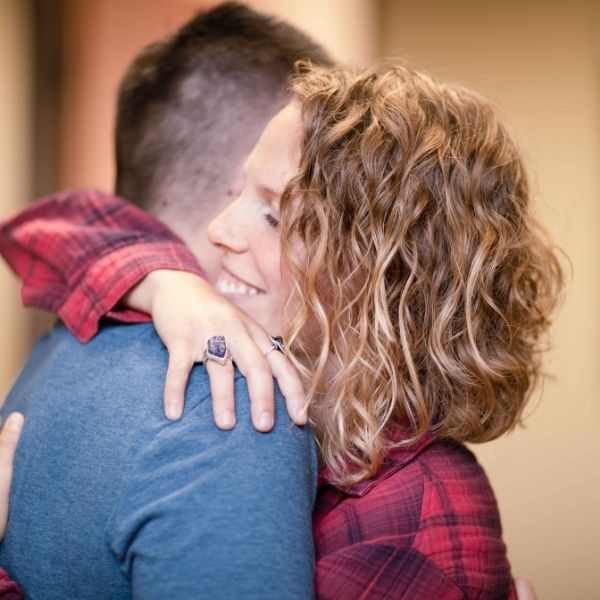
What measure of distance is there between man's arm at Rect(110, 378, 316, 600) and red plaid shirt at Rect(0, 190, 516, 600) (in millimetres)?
102

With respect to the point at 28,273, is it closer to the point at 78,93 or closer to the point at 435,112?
the point at 435,112

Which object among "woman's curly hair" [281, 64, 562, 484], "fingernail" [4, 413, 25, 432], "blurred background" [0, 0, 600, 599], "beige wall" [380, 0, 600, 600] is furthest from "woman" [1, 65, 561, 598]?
"beige wall" [380, 0, 600, 600]

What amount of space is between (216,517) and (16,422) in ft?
1.44

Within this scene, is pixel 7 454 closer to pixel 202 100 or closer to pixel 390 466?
pixel 390 466

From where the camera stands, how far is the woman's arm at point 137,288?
0.81 meters

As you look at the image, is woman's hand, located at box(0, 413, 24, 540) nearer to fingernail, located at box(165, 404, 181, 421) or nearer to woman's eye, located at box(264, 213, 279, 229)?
fingernail, located at box(165, 404, 181, 421)

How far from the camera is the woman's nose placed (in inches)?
40.6

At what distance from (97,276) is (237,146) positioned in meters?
0.42

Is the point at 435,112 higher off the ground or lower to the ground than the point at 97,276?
higher

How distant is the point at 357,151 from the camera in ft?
3.04

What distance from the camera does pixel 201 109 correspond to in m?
1.41

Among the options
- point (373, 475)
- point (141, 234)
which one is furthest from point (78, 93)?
point (373, 475)

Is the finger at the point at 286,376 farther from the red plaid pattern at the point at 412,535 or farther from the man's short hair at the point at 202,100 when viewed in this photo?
the man's short hair at the point at 202,100

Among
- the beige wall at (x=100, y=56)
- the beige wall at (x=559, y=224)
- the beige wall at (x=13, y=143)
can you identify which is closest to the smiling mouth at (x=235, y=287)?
the beige wall at (x=559, y=224)
